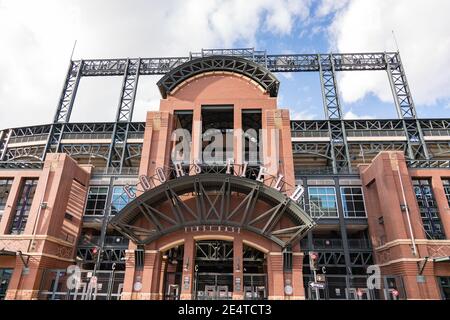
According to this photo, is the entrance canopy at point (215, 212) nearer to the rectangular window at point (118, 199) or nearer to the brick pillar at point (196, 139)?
the brick pillar at point (196, 139)

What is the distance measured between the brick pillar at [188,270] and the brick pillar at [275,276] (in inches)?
253

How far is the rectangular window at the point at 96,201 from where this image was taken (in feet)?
119

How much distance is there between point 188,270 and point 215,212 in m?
5.28

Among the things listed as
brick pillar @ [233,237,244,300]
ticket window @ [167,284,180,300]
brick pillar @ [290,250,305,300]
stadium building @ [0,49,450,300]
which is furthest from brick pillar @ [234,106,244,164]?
ticket window @ [167,284,180,300]

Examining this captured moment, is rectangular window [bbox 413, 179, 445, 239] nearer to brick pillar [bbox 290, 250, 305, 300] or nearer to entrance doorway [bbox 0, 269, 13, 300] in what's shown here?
brick pillar [bbox 290, 250, 305, 300]

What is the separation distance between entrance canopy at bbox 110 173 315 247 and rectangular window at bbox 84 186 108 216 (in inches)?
480

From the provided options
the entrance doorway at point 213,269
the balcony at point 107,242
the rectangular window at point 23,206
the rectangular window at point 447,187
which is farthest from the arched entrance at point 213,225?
the rectangular window at point 447,187

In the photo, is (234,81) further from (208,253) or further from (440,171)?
(440,171)

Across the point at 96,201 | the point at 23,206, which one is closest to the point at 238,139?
the point at 96,201

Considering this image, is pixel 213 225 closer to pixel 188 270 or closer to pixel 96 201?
pixel 188 270

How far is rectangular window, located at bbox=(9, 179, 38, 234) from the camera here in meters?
32.7

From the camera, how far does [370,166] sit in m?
34.9

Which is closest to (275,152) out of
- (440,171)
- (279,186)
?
(279,186)
